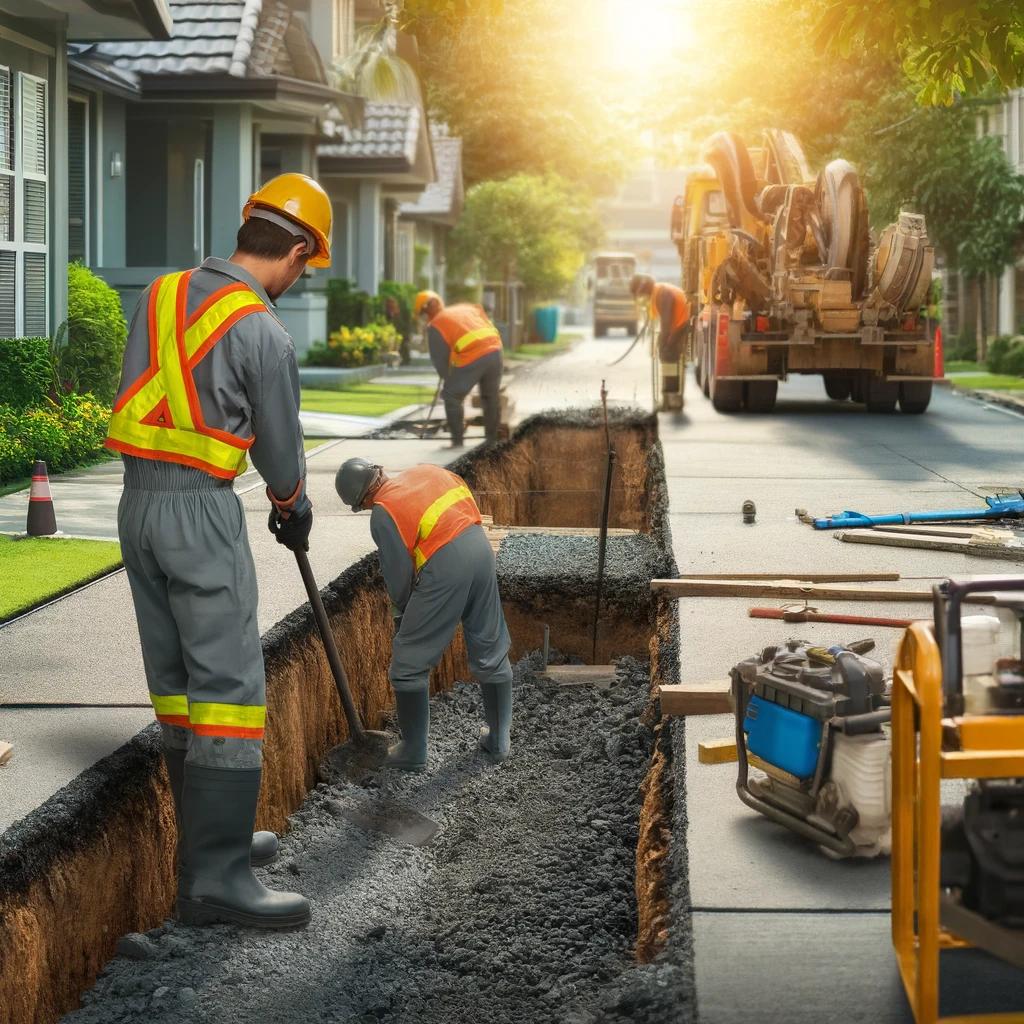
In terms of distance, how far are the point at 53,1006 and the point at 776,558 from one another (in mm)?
5543

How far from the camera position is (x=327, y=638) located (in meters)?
6.16

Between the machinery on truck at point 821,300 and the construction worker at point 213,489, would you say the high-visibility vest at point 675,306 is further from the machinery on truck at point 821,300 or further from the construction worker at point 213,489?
the construction worker at point 213,489

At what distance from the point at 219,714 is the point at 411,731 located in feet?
9.07

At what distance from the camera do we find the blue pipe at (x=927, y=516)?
10.6m

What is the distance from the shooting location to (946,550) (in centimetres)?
985

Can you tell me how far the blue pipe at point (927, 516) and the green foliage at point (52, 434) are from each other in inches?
223

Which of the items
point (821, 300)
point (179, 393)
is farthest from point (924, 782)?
point (821, 300)

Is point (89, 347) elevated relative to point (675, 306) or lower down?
lower down

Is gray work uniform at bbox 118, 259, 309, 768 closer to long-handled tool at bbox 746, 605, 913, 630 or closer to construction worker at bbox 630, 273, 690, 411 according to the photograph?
long-handled tool at bbox 746, 605, 913, 630

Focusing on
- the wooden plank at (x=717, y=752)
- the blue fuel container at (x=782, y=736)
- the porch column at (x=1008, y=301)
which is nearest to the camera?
the blue fuel container at (x=782, y=736)

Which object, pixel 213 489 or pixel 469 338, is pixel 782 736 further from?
pixel 469 338

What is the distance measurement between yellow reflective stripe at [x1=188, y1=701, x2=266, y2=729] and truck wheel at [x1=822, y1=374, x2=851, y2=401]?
Answer: 750 inches

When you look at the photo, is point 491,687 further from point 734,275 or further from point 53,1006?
point 734,275

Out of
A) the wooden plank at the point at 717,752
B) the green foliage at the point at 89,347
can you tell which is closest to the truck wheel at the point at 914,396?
the green foliage at the point at 89,347
